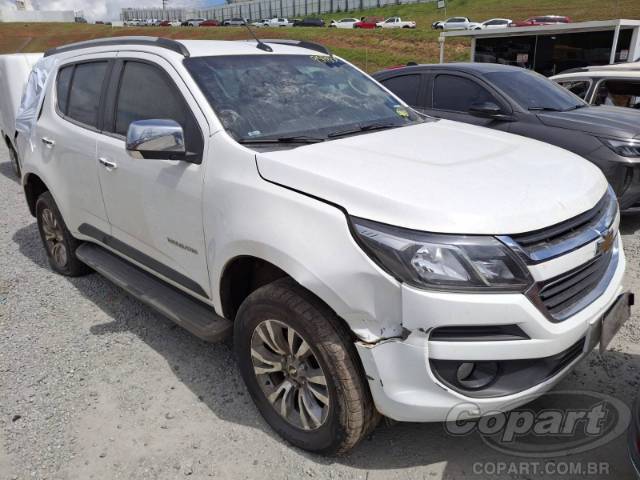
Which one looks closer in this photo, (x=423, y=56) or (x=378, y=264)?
(x=378, y=264)

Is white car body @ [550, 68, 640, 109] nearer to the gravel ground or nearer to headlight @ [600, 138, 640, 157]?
headlight @ [600, 138, 640, 157]

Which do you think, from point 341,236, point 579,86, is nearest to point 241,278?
point 341,236

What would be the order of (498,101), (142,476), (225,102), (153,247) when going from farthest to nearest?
(498,101) < (153,247) < (225,102) < (142,476)

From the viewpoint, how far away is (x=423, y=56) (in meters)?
37.5

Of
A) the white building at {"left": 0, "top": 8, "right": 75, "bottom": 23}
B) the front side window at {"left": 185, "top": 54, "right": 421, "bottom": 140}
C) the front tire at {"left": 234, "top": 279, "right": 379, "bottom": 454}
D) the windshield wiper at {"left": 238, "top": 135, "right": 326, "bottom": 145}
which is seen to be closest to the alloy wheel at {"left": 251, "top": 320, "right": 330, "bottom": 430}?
the front tire at {"left": 234, "top": 279, "right": 379, "bottom": 454}

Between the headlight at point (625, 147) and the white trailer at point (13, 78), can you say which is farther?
the white trailer at point (13, 78)

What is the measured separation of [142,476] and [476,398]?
154 centimetres

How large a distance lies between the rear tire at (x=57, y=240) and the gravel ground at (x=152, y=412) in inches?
17.1

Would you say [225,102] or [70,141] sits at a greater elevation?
[225,102]

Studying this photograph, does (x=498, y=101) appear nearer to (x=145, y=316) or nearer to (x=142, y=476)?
(x=145, y=316)

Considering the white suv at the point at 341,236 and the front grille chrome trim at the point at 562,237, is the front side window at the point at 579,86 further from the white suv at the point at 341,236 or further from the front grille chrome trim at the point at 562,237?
the front grille chrome trim at the point at 562,237

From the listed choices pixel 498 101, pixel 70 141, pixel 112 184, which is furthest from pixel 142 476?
pixel 498 101

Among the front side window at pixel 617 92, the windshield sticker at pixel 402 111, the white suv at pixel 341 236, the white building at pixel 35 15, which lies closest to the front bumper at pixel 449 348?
the white suv at pixel 341 236

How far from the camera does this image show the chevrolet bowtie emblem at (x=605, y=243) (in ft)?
7.49
